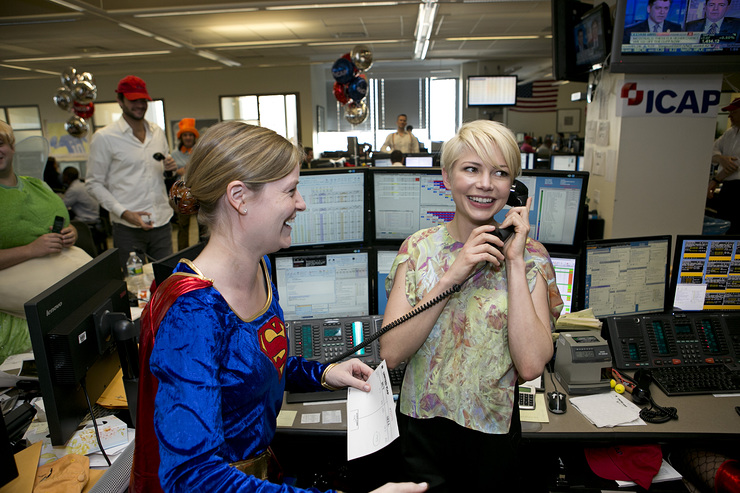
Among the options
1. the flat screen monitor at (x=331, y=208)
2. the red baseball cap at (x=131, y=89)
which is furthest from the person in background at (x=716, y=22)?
the red baseball cap at (x=131, y=89)

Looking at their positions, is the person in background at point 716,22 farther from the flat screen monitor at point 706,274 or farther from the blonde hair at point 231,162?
the blonde hair at point 231,162

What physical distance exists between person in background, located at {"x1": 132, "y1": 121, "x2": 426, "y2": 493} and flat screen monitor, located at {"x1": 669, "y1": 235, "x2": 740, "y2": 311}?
5.35 feet

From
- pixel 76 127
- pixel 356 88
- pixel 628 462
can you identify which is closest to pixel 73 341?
pixel 628 462

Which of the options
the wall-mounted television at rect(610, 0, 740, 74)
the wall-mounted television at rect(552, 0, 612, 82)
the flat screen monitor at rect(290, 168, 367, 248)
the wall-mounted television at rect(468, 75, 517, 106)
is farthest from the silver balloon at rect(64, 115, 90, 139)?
the wall-mounted television at rect(610, 0, 740, 74)

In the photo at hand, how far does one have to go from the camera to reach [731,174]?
168 inches

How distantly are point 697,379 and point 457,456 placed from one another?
1.17 m

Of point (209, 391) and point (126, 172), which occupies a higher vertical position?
point (126, 172)

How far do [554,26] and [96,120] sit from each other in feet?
40.7

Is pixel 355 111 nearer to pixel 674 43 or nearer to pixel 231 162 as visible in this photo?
pixel 674 43

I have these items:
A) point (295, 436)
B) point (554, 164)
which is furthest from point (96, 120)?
point (295, 436)

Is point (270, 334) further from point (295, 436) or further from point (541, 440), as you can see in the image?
point (541, 440)

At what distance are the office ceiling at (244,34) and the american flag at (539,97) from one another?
1012 millimetres

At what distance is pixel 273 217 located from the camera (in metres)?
0.98

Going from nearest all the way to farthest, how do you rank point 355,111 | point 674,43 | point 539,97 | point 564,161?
point 674,43
point 564,161
point 355,111
point 539,97
